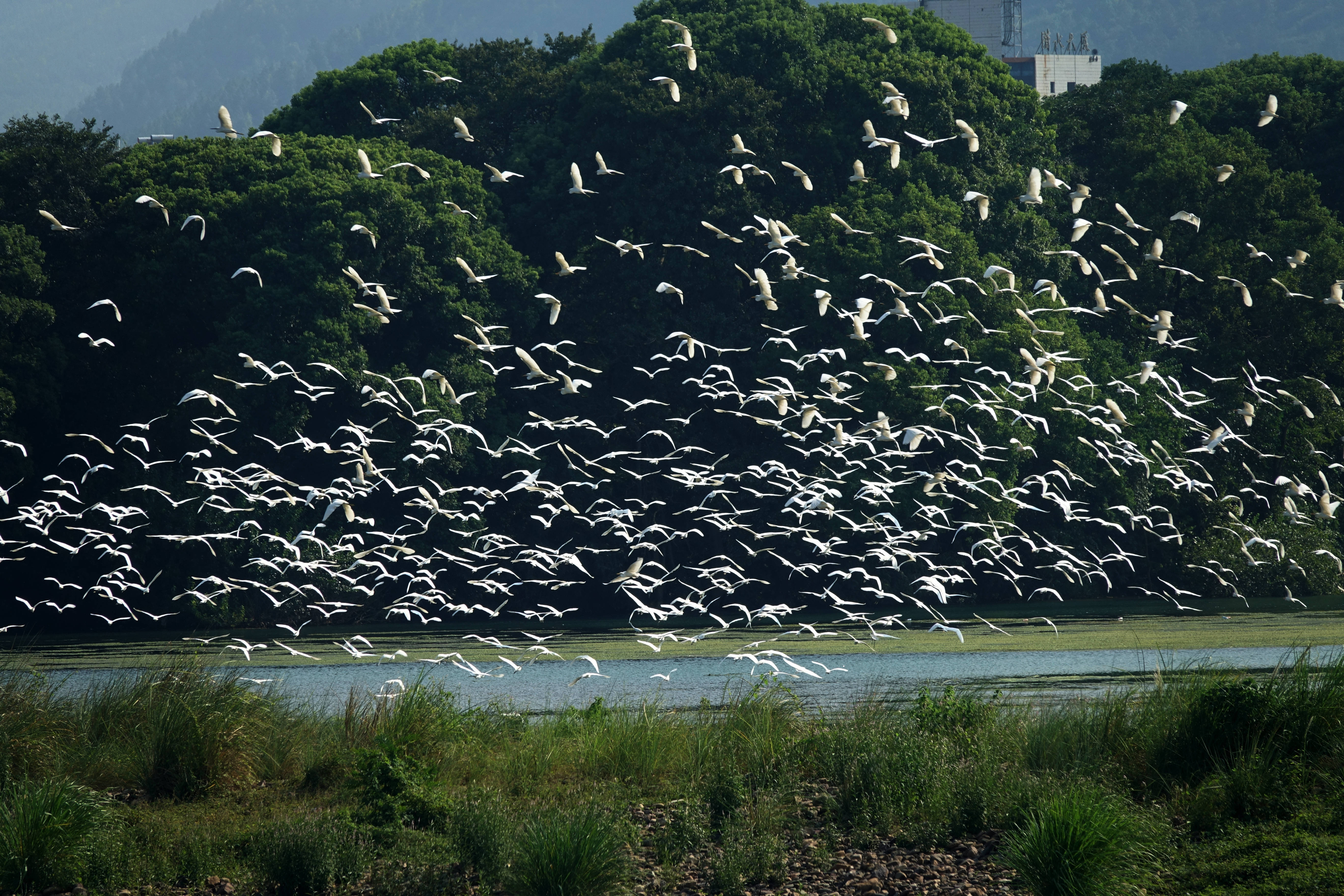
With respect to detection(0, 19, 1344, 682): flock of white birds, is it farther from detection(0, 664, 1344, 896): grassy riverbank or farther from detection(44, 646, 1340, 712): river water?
detection(0, 664, 1344, 896): grassy riverbank

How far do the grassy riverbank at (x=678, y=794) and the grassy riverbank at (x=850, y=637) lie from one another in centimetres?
1143

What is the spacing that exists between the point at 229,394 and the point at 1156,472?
26.5 m

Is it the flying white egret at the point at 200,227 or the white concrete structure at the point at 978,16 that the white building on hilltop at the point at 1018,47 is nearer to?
the white concrete structure at the point at 978,16

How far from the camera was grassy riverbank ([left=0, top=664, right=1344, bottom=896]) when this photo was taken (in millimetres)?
11758

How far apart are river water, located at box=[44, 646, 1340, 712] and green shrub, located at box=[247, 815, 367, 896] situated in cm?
747

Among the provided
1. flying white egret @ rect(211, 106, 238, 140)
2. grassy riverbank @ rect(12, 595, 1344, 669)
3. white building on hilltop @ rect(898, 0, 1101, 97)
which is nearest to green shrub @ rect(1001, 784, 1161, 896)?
grassy riverbank @ rect(12, 595, 1344, 669)

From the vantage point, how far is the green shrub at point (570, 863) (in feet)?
37.8

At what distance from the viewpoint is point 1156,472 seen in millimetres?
43031

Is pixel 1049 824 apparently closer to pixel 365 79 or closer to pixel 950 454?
pixel 950 454

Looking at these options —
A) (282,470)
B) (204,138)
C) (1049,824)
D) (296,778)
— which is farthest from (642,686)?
(204,138)

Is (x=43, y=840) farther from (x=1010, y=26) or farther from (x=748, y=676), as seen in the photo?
(x=1010, y=26)

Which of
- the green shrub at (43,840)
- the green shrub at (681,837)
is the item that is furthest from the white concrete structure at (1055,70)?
the green shrub at (43,840)

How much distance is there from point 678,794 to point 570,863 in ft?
10.2

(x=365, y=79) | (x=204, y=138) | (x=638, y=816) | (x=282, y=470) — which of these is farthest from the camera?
(x=365, y=79)
